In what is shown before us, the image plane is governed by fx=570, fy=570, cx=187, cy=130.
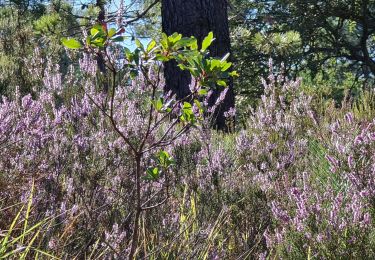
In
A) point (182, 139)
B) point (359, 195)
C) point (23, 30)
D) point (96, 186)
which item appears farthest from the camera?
point (23, 30)

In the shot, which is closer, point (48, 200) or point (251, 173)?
point (48, 200)

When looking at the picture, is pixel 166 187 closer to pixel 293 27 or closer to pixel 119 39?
pixel 119 39

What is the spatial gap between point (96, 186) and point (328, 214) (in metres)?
1.25

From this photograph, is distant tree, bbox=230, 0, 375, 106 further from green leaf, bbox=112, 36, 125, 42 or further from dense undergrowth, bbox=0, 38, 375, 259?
green leaf, bbox=112, 36, 125, 42

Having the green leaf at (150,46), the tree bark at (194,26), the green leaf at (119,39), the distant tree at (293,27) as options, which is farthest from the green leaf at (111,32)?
the distant tree at (293,27)

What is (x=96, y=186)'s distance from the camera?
2977 millimetres

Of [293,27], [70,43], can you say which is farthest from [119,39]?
[293,27]

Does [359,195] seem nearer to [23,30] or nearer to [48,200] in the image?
[48,200]

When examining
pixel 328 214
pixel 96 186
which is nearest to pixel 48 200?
pixel 96 186

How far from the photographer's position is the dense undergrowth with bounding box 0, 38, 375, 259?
236 cm

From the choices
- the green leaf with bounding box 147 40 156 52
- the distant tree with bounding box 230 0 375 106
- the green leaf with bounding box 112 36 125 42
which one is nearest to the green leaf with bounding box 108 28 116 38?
the green leaf with bounding box 112 36 125 42

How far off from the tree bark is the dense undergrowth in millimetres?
2519

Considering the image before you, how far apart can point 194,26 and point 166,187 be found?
3907mm

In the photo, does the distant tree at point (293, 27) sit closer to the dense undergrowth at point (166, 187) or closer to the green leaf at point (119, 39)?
the dense undergrowth at point (166, 187)
